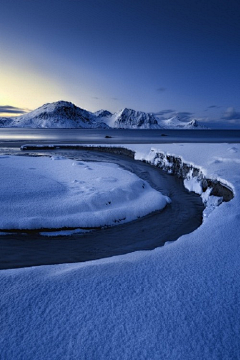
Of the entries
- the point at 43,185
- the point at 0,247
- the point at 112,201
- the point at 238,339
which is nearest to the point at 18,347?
the point at 238,339

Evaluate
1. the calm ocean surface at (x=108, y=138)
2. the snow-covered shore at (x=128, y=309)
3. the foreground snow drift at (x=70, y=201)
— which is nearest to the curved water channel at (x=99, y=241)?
the foreground snow drift at (x=70, y=201)

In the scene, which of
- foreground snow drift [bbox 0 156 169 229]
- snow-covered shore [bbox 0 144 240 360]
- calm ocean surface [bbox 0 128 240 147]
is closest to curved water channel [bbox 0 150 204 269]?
foreground snow drift [bbox 0 156 169 229]

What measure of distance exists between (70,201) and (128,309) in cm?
474

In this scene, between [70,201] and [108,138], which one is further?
[108,138]

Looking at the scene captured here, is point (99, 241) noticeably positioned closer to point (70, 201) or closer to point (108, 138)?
point (70, 201)

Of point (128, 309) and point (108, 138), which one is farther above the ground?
point (108, 138)

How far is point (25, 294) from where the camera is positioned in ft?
6.62

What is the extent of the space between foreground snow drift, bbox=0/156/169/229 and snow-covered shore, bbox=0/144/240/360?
9.62 ft

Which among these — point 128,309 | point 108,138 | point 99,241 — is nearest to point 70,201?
point 99,241

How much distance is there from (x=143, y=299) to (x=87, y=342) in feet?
2.12

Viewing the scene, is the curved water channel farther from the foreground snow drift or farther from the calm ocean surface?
the calm ocean surface

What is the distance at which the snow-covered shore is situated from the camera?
1.53m

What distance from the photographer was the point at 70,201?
6.29 m

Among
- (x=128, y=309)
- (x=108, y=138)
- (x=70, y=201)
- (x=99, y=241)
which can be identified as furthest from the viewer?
(x=108, y=138)
